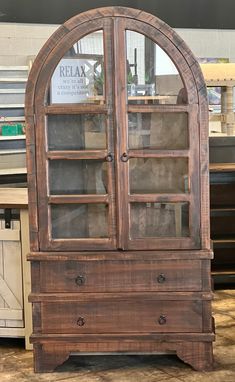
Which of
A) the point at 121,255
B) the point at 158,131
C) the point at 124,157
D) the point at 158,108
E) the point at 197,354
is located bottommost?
the point at 197,354

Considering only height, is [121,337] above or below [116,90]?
below

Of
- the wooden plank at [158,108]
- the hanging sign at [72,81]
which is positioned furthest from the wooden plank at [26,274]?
the wooden plank at [158,108]

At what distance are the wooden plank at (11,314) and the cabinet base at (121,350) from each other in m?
0.40

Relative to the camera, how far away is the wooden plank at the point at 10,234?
397 centimetres

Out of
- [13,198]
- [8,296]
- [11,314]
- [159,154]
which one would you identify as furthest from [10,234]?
[159,154]

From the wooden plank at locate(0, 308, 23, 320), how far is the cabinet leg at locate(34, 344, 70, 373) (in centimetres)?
40

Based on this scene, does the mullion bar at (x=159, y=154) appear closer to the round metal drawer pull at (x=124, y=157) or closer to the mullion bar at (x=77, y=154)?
the round metal drawer pull at (x=124, y=157)

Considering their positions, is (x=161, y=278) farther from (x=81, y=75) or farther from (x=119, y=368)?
(x=81, y=75)

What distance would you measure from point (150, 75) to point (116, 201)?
72 centimetres

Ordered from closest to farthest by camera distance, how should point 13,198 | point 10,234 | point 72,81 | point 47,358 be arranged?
point 72,81 → point 47,358 → point 10,234 → point 13,198

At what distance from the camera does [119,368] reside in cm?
374

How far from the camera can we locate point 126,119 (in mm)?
3521

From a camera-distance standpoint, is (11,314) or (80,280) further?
(11,314)

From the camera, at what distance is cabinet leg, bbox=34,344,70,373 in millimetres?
3666
